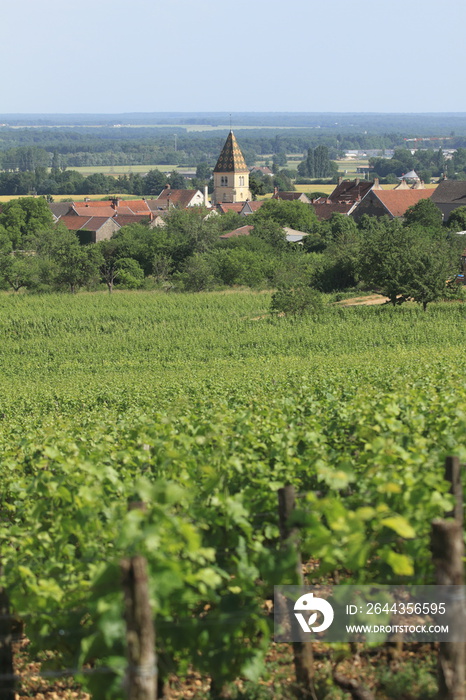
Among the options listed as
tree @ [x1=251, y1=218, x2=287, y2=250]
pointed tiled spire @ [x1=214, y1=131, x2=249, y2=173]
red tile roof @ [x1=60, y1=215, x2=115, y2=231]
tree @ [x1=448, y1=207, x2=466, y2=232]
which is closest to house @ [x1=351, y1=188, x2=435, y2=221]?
tree @ [x1=448, y1=207, x2=466, y2=232]

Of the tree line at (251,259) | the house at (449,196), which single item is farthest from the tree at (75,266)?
the house at (449,196)

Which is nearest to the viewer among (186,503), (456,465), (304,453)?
(456,465)

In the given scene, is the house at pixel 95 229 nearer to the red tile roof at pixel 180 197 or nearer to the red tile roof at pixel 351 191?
the red tile roof at pixel 180 197

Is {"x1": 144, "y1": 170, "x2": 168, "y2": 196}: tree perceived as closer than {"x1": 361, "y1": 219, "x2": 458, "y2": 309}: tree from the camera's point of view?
No

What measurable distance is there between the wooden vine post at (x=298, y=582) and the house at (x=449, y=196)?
84589 millimetres

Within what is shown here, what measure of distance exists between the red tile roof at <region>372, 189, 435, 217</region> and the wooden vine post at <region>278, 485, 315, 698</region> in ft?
276

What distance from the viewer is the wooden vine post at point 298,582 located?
4.19 meters

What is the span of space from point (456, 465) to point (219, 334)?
2818 centimetres

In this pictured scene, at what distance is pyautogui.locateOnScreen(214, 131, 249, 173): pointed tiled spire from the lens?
115 metres

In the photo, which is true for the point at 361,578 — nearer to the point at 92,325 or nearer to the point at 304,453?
the point at 304,453

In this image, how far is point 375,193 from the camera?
8769cm

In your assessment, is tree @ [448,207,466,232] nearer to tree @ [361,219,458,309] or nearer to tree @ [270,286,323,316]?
tree @ [361,219,458,309]

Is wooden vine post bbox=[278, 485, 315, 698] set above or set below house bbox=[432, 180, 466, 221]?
below

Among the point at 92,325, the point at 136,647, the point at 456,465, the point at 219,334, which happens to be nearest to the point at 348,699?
the point at 456,465
